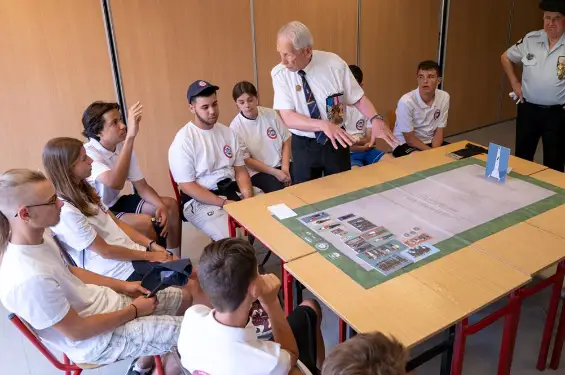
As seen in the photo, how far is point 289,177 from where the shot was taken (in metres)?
3.32

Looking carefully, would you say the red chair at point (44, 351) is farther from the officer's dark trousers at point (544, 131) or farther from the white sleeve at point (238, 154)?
the officer's dark trousers at point (544, 131)

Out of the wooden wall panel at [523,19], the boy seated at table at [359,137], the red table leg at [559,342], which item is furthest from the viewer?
the wooden wall panel at [523,19]

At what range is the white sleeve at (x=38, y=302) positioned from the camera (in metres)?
A: 1.52

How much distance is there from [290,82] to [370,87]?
2.31m

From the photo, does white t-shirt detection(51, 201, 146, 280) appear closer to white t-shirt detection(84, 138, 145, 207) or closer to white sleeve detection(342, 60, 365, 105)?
white t-shirt detection(84, 138, 145, 207)

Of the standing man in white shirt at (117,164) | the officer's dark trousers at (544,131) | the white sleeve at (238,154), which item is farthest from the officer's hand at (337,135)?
the officer's dark trousers at (544,131)

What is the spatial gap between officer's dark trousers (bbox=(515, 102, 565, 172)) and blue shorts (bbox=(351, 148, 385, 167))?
1.15m

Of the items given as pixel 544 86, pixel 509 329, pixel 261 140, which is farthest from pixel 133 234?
pixel 544 86

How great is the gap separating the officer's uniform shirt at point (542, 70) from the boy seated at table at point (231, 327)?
9.61 feet

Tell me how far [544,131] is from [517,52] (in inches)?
25.9

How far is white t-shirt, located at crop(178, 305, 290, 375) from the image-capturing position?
130 centimetres

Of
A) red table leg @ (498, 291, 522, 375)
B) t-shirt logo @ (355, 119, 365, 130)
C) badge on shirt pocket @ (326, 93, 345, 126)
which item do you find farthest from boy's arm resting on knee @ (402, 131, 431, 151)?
red table leg @ (498, 291, 522, 375)

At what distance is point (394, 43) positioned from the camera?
15.7ft

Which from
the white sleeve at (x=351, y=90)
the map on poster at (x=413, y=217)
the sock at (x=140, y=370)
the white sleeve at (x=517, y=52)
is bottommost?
the sock at (x=140, y=370)
